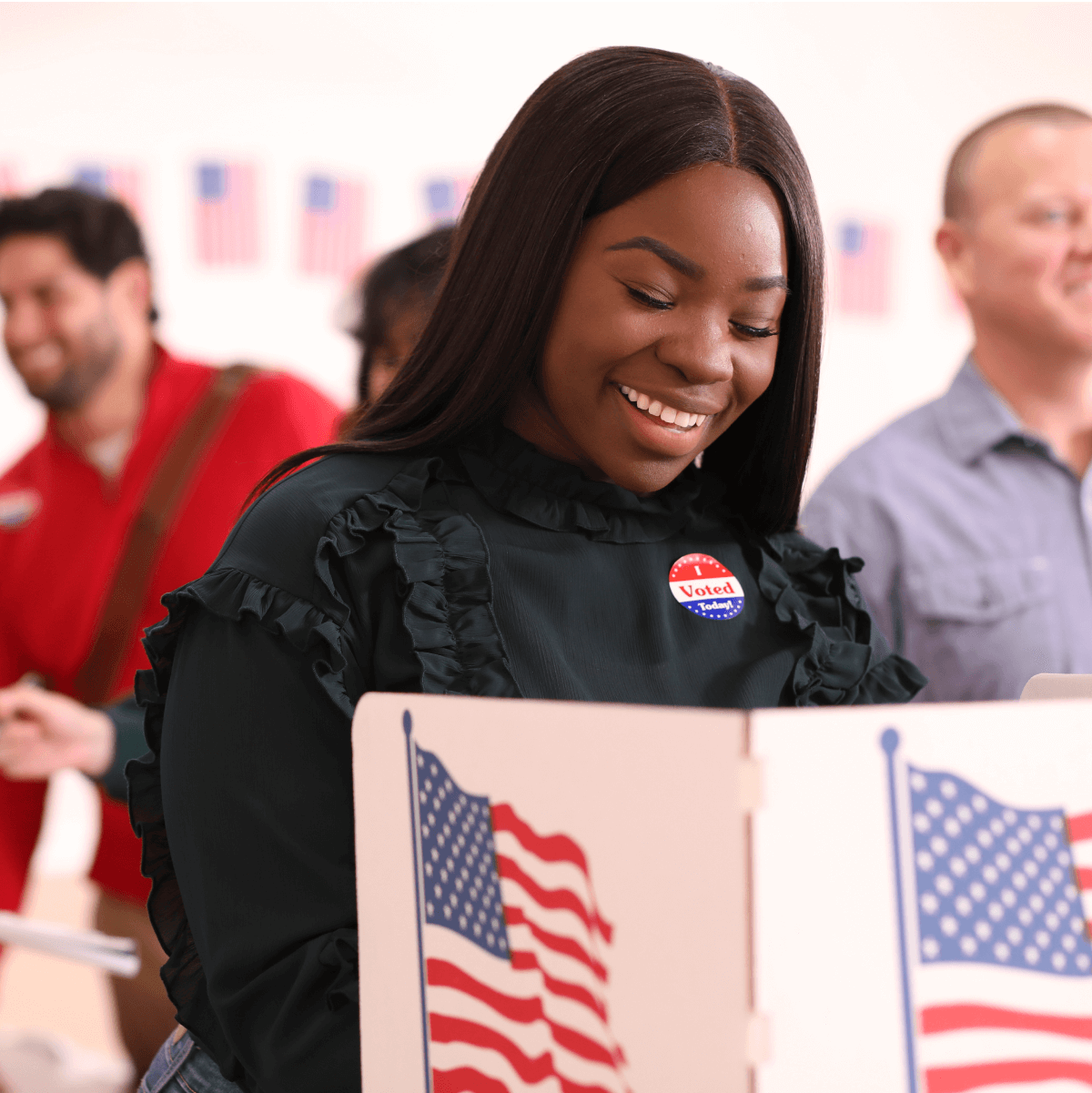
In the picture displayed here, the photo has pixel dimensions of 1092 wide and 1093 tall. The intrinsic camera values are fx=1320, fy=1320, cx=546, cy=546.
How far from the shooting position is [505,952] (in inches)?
25.5

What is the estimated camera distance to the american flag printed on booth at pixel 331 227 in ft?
13.5

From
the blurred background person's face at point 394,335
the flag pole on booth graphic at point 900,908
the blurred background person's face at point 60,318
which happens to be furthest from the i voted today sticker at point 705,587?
the blurred background person's face at point 60,318

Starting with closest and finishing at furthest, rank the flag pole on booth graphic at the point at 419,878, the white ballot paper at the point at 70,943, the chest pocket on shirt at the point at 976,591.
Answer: the flag pole on booth graphic at the point at 419,878 → the white ballot paper at the point at 70,943 → the chest pocket on shirt at the point at 976,591

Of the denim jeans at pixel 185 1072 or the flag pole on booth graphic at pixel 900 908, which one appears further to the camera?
the denim jeans at pixel 185 1072

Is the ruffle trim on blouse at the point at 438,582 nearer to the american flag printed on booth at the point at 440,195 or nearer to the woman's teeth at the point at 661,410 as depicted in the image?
the woman's teeth at the point at 661,410

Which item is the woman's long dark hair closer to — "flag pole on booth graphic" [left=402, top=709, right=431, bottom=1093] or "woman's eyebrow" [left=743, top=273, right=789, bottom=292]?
"woman's eyebrow" [left=743, top=273, right=789, bottom=292]

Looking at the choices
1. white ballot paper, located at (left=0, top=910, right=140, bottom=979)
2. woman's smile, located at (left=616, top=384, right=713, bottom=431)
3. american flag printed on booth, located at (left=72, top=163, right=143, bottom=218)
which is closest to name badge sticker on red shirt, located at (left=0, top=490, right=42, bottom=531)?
white ballot paper, located at (left=0, top=910, right=140, bottom=979)

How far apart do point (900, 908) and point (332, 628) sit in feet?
1.44

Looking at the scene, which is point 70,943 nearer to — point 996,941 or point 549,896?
point 549,896

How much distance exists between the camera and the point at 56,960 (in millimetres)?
3664

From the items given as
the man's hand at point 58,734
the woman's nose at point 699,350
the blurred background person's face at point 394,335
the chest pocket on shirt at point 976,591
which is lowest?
the man's hand at point 58,734

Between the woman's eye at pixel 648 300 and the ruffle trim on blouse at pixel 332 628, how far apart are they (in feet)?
0.68

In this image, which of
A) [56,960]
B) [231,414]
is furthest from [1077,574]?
[56,960]

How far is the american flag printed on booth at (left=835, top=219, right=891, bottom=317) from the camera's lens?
444cm
